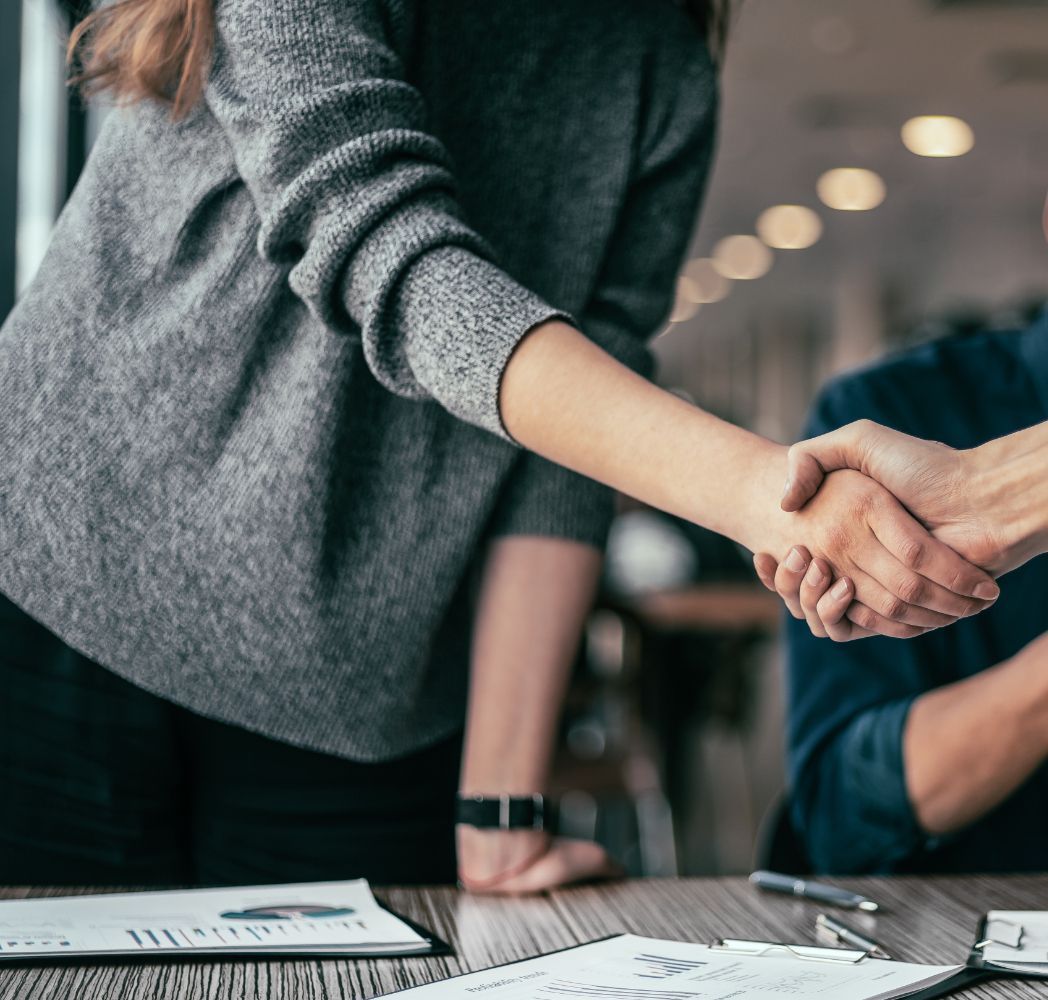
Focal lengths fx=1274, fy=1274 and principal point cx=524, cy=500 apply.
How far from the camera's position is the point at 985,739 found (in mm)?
918

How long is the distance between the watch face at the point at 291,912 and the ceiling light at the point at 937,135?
224 inches

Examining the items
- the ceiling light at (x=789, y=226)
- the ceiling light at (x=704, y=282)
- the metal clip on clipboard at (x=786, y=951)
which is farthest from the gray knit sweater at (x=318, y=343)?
the ceiling light at (x=704, y=282)

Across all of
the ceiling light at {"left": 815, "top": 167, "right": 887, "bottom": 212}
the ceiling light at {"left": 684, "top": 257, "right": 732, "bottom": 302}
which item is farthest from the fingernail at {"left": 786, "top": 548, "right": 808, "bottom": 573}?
the ceiling light at {"left": 684, "top": 257, "right": 732, "bottom": 302}

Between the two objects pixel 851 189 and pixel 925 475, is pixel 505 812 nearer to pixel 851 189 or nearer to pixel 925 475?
pixel 925 475

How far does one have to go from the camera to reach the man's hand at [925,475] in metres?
0.72

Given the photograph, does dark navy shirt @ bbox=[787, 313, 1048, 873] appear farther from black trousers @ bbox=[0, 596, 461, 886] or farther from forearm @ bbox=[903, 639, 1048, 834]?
black trousers @ bbox=[0, 596, 461, 886]

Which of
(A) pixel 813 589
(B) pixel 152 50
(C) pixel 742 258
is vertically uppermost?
(B) pixel 152 50

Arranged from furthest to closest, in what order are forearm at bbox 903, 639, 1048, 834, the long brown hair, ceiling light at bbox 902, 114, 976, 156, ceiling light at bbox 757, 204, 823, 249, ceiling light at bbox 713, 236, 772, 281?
ceiling light at bbox 713, 236, 772, 281, ceiling light at bbox 757, 204, 823, 249, ceiling light at bbox 902, 114, 976, 156, forearm at bbox 903, 639, 1048, 834, the long brown hair

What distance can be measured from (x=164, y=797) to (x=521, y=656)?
10.2 inches

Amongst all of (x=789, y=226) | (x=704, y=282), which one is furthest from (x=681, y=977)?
(x=704, y=282)

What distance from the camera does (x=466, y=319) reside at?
0.72 metres

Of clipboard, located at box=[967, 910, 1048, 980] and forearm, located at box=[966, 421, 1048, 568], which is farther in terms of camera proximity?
forearm, located at box=[966, 421, 1048, 568]

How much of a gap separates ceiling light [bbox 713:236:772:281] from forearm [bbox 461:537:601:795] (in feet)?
25.5

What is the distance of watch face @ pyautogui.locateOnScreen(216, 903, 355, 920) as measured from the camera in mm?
687
